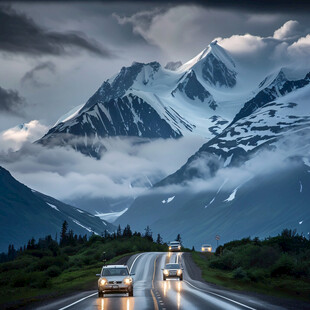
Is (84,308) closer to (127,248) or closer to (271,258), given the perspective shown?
(271,258)

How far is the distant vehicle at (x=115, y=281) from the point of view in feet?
166

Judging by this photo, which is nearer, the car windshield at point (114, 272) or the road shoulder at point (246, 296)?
Result: the road shoulder at point (246, 296)

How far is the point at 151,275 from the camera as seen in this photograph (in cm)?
10044

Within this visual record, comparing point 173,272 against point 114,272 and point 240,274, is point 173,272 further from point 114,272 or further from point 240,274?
point 114,272

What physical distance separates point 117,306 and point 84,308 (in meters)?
2.05

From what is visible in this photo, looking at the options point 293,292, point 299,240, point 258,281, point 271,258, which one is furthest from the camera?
point 299,240

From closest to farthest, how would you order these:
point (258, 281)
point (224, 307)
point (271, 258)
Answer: point (224, 307)
point (258, 281)
point (271, 258)

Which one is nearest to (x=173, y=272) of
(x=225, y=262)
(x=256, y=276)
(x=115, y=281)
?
(x=256, y=276)

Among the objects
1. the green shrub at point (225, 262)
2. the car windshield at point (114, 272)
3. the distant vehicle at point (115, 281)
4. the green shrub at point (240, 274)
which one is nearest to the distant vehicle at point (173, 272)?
the green shrub at point (240, 274)

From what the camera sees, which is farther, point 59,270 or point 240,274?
point 59,270

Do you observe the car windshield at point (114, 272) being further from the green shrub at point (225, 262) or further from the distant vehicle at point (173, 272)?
the green shrub at point (225, 262)

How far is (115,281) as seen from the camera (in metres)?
50.7

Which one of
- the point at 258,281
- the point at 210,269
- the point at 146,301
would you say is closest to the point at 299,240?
the point at 210,269

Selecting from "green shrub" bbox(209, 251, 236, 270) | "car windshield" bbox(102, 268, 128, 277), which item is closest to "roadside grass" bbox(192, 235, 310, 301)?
"green shrub" bbox(209, 251, 236, 270)
